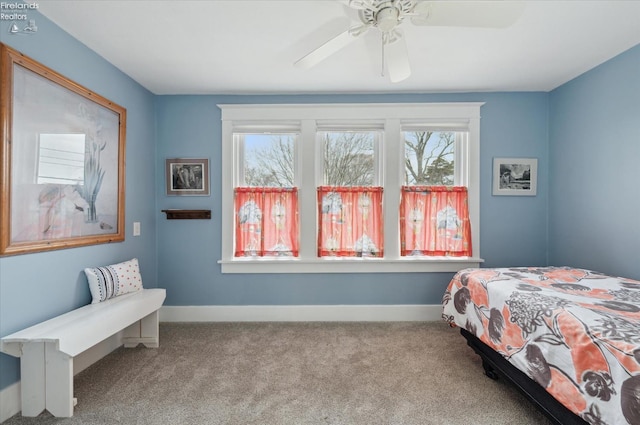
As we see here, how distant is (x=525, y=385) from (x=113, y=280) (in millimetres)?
3008

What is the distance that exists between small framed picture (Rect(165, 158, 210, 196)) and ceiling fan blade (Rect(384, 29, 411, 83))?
221 cm

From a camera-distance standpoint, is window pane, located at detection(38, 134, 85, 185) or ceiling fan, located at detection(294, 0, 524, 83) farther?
window pane, located at detection(38, 134, 85, 185)

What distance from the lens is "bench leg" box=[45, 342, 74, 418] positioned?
5.46 ft

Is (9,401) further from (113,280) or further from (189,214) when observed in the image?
(189,214)

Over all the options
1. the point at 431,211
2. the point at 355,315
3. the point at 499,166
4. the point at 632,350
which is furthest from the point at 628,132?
the point at 355,315

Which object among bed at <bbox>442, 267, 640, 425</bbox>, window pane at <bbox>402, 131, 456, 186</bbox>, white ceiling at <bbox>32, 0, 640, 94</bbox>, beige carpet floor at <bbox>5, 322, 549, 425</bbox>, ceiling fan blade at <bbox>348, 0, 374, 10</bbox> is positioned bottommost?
beige carpet floor at <bbox>5, 322, 549, 425</bbox>

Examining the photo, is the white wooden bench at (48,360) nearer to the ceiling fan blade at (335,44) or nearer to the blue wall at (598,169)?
the ceiling fan blade at (335,44)

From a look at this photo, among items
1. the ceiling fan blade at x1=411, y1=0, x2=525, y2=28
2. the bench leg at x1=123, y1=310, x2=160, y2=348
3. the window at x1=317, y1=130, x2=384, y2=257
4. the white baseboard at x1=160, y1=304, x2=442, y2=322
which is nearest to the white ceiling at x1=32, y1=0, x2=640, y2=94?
the ceiling fan blade at x1=411, y1=0, x2=525, y2=28

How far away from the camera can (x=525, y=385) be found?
5.44ft

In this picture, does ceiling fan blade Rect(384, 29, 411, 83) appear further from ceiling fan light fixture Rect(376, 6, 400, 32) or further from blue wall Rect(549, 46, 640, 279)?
blue wall Rect(549, 46, 640, 279)

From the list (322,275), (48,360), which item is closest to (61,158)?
(48,360)

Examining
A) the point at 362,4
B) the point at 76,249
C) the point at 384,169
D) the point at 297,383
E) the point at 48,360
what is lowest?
the point at 297,383

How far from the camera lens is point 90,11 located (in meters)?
1.90

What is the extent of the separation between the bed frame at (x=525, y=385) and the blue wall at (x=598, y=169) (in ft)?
4.80
